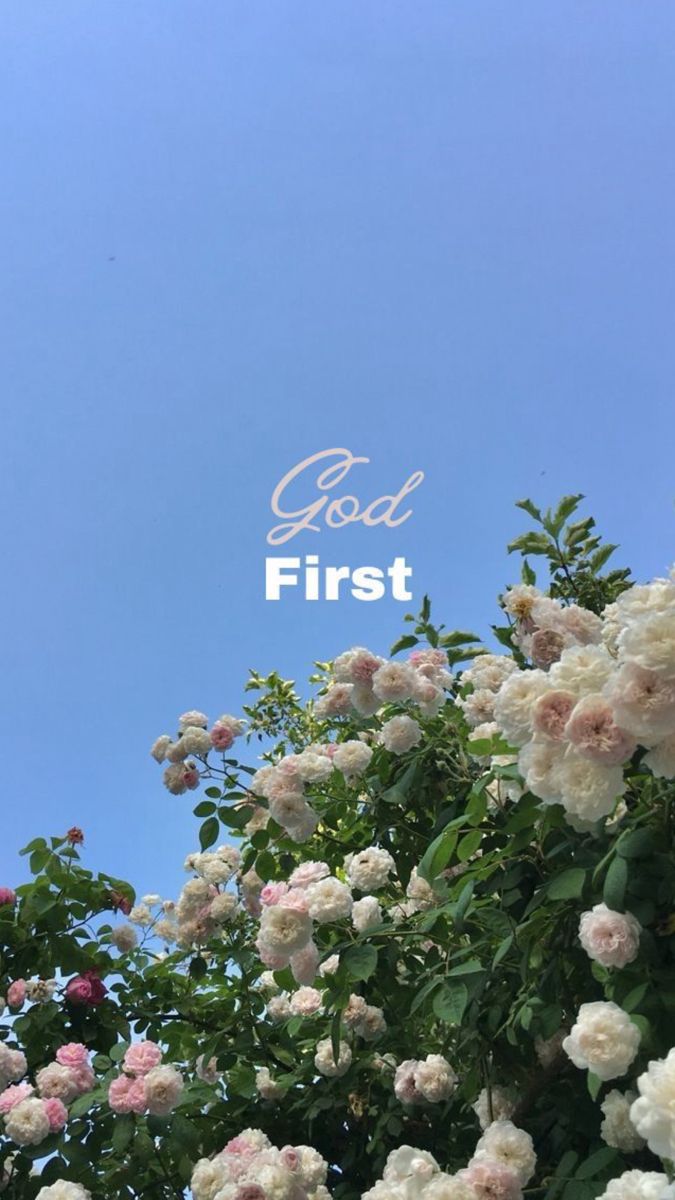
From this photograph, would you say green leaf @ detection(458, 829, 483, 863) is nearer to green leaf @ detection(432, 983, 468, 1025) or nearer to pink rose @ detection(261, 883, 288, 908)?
green leaf @ detection(432, 983, 468, 1025)

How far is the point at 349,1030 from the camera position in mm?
2115

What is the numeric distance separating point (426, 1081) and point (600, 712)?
1.12m

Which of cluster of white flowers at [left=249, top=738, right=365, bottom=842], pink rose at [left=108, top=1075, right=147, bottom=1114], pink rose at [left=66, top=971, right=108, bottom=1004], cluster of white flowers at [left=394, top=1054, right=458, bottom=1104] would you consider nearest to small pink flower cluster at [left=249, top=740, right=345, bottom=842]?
cluster of white flowers at [left=249, top=738, right=365, bottom=842]

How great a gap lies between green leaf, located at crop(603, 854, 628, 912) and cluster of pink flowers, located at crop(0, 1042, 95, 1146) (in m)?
1.57

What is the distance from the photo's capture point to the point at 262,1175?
1.51m

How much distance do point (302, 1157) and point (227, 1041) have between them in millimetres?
823

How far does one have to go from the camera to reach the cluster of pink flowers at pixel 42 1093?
2.08m

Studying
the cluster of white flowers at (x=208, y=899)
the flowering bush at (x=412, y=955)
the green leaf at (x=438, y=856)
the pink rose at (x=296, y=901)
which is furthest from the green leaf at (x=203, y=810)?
the green leaf at (x=438, y=856)

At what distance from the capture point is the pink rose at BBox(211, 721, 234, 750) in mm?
2424

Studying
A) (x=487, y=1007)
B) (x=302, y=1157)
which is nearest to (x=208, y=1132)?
(x=302, y=1157)

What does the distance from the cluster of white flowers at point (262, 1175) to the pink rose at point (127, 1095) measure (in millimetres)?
319

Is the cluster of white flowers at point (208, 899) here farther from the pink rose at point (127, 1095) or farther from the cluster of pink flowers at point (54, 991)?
the pink rose at point (127, 1095)

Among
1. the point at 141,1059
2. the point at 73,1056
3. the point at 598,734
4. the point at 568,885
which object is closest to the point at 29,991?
the point at 73,1056

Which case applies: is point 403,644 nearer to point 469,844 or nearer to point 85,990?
point 469,844
